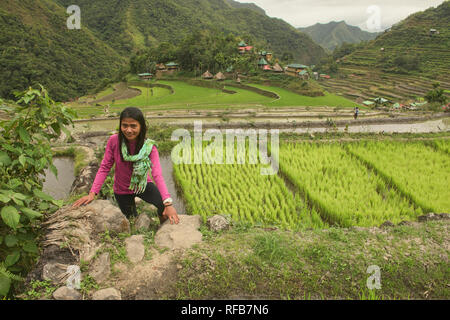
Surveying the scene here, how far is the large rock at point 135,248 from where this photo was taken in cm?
246

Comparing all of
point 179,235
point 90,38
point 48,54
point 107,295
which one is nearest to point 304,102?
point 179,235

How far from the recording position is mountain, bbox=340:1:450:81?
34.1 meters

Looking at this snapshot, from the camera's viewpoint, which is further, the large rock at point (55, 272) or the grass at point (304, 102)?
the grass at point (304, 102)

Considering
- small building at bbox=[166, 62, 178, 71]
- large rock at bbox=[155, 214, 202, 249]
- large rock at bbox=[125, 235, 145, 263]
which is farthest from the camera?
small building at bbox=[166, 62, 178, 71]

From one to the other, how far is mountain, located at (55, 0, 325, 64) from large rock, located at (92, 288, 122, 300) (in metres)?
47.4

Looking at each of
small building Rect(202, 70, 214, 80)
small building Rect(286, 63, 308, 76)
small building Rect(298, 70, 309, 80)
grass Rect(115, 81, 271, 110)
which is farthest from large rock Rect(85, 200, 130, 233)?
small building Rect(286, 63, 308, 76)

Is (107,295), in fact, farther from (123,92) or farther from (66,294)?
(123,92)

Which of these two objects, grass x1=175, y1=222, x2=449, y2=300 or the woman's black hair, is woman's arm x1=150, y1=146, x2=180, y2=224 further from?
grass x1=175, y1=222, x2=449, y2=300

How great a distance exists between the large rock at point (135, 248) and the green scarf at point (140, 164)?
0.54m

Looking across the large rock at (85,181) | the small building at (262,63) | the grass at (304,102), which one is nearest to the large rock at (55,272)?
the large rock at (85,181)

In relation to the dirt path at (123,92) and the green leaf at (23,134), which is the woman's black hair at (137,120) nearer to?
the green leaf at (23,134)

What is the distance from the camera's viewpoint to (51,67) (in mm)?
29688
